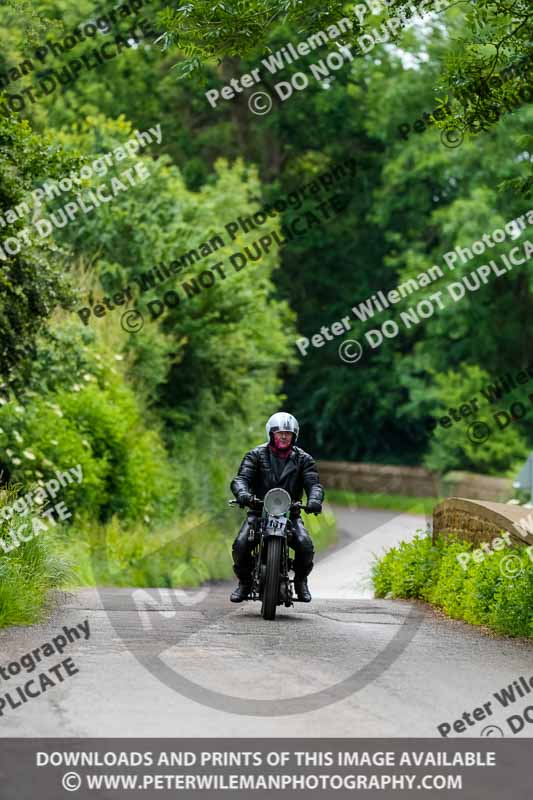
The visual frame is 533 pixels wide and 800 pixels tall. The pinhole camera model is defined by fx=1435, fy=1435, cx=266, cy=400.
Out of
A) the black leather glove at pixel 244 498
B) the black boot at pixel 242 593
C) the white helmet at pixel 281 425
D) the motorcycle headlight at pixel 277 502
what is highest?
the white helmet at pixel 281 425

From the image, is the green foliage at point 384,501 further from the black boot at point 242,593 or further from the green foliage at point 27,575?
the black boot at point 242,593

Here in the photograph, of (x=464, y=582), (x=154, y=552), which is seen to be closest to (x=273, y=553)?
(x=464, y=582)

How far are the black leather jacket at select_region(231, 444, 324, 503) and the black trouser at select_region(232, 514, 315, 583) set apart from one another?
0.96 ft

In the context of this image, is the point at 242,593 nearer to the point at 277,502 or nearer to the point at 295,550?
the point at 295,550

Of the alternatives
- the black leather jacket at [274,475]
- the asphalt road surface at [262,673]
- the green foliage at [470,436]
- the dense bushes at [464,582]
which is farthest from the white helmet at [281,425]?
the green foliage at [470,436]

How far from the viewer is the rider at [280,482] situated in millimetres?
12883

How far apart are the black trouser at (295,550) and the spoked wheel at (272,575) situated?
0.52 meters

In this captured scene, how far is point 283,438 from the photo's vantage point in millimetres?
12945

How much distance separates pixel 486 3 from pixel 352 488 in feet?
131

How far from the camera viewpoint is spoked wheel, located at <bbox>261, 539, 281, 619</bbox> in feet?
40.3

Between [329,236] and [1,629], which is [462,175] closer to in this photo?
[329,236]

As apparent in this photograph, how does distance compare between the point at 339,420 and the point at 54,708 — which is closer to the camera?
the point at 54,708
